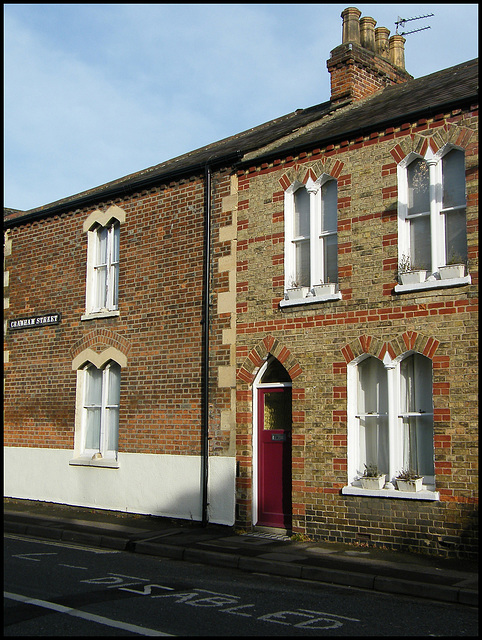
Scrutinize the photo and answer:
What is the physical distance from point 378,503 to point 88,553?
14.6ft

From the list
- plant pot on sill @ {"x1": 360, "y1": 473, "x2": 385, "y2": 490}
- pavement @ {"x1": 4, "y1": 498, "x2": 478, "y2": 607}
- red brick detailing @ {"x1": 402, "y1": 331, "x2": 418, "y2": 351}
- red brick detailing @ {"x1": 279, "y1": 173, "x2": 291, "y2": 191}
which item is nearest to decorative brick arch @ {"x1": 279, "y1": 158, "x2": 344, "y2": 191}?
red brick detailing @ {"x1": 279, "y1": 173, "x2": 291, "y2": 191}

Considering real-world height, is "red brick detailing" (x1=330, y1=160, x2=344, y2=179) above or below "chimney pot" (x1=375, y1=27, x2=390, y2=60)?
below

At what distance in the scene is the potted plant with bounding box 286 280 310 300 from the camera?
11.9 m

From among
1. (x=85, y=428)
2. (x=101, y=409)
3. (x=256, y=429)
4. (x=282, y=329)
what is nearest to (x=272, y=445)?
(x=256, y=429)

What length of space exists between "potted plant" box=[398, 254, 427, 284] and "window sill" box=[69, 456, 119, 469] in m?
7.03

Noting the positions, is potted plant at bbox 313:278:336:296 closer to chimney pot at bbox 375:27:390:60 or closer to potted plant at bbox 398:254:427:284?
potted plant at bbox 398:254:427:284

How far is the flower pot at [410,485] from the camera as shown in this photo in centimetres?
1019

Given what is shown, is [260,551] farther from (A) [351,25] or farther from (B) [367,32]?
(B) [367,32]

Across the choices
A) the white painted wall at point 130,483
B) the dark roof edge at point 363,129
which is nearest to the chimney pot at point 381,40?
the dark roof edge at point 363,129

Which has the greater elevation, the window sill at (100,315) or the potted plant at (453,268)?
the potted plant at (453,268)

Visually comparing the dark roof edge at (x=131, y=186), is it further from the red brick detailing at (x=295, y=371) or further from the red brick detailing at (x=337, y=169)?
the red brick detailing at (x=295, y=371)

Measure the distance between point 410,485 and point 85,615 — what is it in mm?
5233

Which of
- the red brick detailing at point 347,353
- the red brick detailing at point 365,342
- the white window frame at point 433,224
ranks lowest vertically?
the red brick detailing at point 347,353

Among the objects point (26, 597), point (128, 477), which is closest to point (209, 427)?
point (128, 477)
